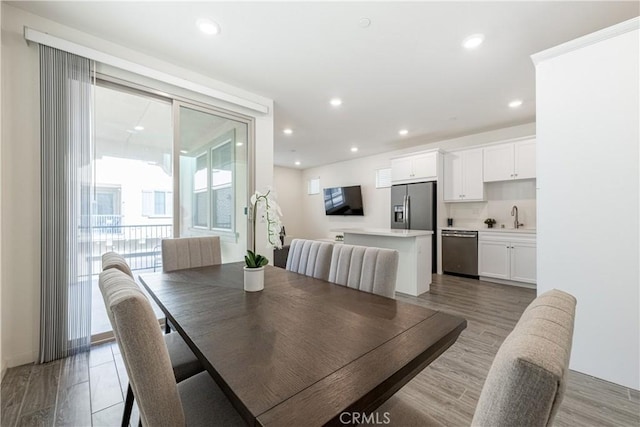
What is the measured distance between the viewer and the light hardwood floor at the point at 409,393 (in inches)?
60.4

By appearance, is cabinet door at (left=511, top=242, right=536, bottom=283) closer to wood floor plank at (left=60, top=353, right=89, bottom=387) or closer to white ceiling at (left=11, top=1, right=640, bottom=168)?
white ceiling at (left=11, top=1, right=640, bottom=168)

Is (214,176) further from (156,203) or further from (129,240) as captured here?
(129,240)

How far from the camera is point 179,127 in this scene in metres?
2.84

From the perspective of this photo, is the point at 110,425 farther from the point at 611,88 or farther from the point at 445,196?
the point at 445,196

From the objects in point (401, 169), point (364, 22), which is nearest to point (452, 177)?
point (401, 169)

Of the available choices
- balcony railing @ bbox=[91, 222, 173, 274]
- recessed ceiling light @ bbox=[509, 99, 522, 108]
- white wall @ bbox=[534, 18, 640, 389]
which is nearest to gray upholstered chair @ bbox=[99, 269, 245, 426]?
balcony railing @ bbox=[91, 222, 173, 274]

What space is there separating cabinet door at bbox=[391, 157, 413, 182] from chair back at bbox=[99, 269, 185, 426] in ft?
17.6

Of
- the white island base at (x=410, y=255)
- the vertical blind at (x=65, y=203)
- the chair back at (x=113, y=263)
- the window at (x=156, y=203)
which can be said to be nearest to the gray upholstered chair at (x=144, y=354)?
the chair back at (x=113, y=263)

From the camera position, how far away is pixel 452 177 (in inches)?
202

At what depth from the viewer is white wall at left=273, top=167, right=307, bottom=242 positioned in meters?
8.02

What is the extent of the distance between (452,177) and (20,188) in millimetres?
5777

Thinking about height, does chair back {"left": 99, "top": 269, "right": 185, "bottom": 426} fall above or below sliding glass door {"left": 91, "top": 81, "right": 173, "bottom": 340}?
below

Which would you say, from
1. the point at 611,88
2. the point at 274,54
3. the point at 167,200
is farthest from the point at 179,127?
the point at 611,88

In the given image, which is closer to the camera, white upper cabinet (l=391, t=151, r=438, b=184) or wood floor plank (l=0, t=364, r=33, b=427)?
wood floor plank (l=0, t=364, r=33, b=427)
